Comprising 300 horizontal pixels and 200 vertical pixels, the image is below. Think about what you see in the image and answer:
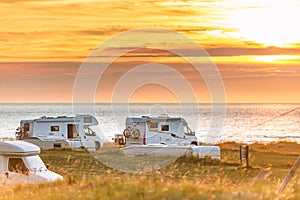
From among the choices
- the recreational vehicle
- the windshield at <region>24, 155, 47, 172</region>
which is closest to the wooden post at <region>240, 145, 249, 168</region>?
the recreational vehicle

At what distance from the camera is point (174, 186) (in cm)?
1103

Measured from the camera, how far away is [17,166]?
68.3 feet

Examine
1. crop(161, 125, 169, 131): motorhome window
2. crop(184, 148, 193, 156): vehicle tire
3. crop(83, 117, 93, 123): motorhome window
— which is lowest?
crop(184, 148, 193, 156): vehicle tire

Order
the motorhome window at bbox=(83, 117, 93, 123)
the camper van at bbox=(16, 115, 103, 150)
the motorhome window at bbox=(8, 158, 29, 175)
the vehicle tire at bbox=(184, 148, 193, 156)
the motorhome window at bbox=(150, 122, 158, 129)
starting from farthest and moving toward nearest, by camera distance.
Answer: the motorhome window at bbox=(83, 117, 93, 123) < the camper van at bbox=(16, 115, 103, 150) < the motorhome window at bbox=(150, 122, 158, 129) < the vehicle tire at bbox=(184, 148, 193, 156) < the motorhome window at bbox=(8, 158, 29, 175)

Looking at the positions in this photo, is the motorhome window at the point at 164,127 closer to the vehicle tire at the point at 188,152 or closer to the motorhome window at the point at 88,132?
the motorhome window at the point at 88,132

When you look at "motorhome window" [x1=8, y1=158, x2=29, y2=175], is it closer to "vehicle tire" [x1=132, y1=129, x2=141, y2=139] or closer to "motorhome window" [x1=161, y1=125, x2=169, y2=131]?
"vehicle tire" [x1=132, y1=129, x2=141, y2=139]

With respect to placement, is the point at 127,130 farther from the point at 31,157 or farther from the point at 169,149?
the point at 31,157

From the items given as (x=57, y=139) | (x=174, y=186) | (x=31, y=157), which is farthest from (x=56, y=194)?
(x=57, y=139)

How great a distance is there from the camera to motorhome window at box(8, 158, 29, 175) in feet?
67.6

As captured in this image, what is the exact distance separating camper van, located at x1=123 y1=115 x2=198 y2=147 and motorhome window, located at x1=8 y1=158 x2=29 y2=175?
19028mm

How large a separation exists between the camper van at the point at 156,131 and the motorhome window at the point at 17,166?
19028mm

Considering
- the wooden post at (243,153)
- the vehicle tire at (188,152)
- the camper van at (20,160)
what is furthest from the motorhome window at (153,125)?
the camper van at (20,160)

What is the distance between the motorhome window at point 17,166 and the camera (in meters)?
20.6

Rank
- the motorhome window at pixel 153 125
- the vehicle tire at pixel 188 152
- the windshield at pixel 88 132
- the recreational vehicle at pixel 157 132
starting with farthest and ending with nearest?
the windshield at pixel 88 132
the motorhome window at pixel 153 125
the recreational vehicle at pixel 157 132
the vehicle tire at pixel 188 152
